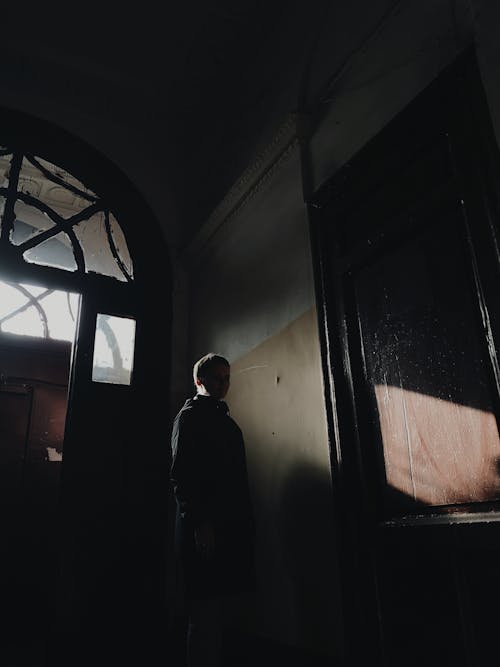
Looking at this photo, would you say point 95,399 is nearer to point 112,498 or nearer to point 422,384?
point 112,498

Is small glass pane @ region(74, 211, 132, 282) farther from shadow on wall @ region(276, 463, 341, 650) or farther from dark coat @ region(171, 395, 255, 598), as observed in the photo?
shadow on wall @ region(276, 463, 341, 650)

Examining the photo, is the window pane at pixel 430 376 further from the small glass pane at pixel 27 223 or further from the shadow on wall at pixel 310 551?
the small glass pane at pixel 27 223

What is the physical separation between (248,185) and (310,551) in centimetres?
210

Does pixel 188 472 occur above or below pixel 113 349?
below

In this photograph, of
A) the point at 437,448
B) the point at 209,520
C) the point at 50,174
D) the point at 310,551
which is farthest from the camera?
the point at 50,174

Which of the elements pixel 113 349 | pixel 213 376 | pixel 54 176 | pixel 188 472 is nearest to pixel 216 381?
pixel 213 376

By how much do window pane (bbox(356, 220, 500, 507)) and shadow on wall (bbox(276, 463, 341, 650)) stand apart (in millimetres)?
380

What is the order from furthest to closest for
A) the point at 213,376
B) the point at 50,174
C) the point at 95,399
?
1. the point at 50,174
2. the point at 95,399
3. the point at 213,376

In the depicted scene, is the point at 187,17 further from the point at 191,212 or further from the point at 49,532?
the point at 49,532

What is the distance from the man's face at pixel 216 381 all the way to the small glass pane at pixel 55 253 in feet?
5.40

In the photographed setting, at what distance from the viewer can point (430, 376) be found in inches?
69.8

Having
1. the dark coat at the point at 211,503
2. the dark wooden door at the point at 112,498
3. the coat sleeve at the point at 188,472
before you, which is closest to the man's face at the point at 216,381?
the dark coat at the point at 211,503

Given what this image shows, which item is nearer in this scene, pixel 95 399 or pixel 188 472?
pixel 188 472

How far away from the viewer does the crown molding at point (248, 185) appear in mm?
2840
